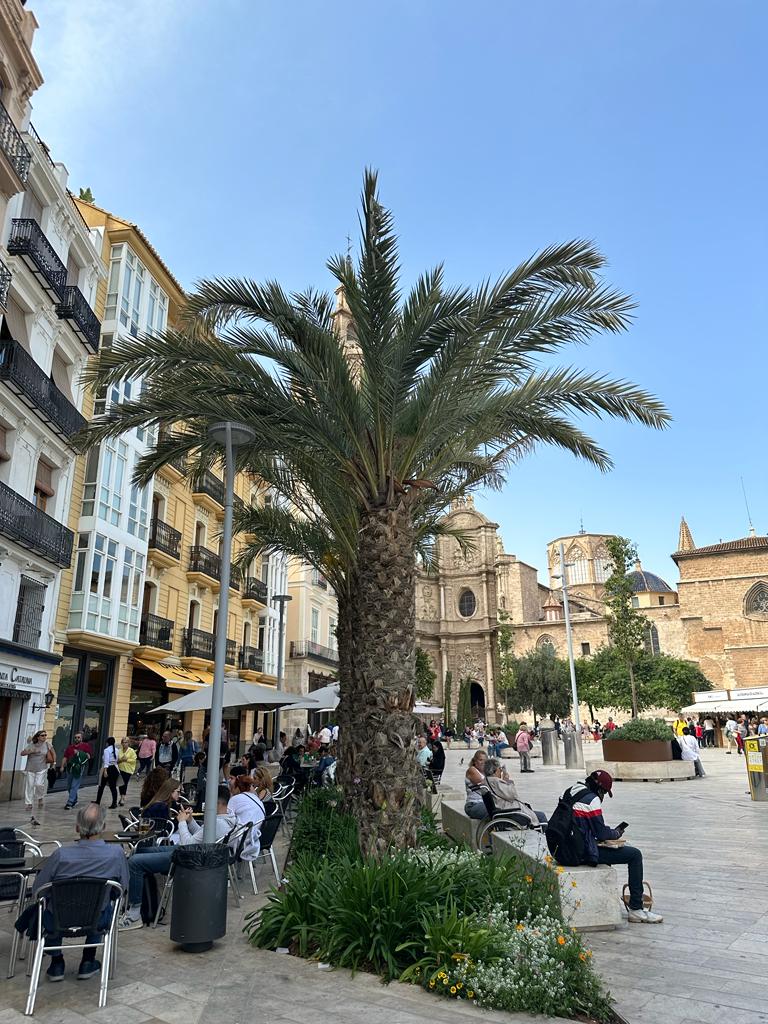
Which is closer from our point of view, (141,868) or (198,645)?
(141,868)

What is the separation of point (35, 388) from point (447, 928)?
16.9m

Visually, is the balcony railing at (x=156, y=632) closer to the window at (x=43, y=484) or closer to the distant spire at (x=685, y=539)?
the window at (x=43, y=484)

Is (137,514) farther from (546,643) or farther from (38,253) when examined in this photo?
(546,643)

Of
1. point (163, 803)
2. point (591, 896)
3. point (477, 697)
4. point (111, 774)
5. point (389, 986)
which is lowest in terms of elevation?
point (389, 986)

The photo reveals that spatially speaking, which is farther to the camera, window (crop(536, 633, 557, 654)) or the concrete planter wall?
window (crop(536, 633, 557, 654))

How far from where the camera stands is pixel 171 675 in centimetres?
2505

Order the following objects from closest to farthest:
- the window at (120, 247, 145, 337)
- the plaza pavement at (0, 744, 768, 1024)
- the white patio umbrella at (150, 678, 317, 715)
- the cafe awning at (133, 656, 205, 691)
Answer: the plaza pavement at (0, 744, 768, 1024), the white patio umbrella at (150, 678, 317, 715), the window at (120, 247, 145, 337), the cafe awning at (133, 656, 205, 691)

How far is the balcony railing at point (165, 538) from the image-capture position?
25688 mm

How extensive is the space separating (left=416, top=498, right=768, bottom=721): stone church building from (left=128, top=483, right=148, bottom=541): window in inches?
1274

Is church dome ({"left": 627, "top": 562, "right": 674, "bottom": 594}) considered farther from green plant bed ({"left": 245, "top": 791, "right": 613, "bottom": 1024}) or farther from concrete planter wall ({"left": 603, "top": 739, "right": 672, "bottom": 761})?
green plant bed ({"left": 245, "top": 791, "right": 613, "bottom": 1024})

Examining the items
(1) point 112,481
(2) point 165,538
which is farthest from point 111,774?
(2) point 165,538

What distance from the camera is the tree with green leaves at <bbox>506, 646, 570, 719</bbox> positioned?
59.1 metres

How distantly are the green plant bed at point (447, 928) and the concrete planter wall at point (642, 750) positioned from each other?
15.0 m

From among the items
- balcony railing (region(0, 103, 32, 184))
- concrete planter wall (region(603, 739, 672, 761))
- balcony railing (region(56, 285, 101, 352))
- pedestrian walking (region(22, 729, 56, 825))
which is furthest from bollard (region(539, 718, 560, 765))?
balcony railing (region(0, 103, 32, 184))
